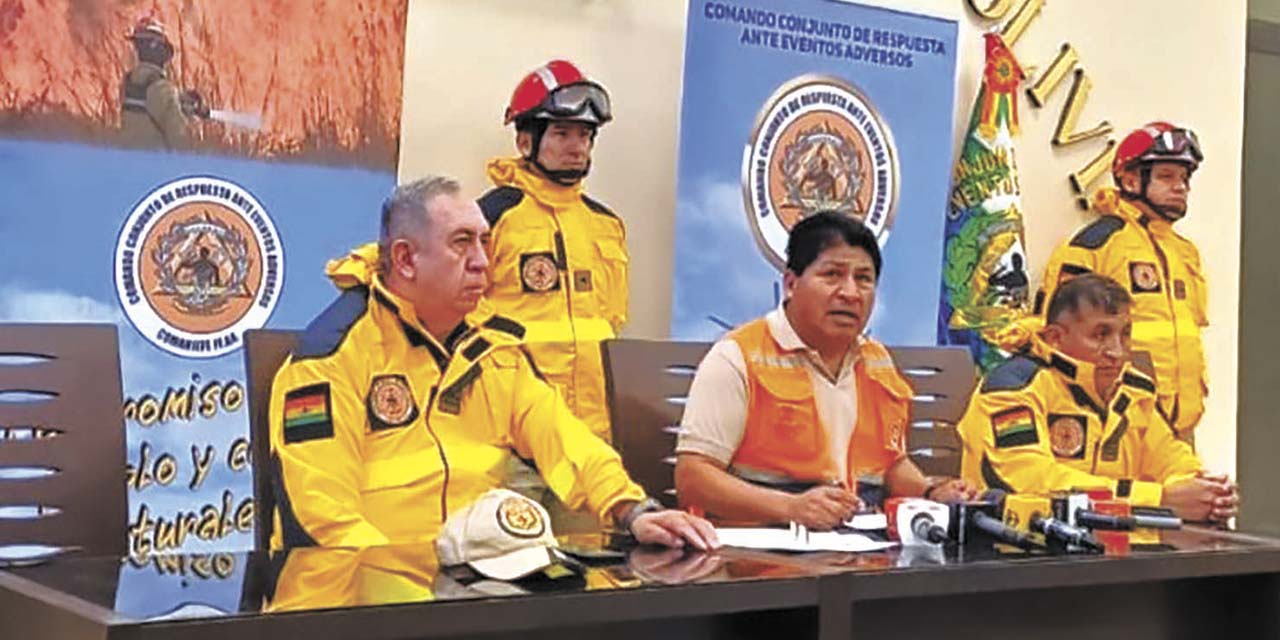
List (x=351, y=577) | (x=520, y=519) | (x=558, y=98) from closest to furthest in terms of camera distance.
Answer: (x=351, y=577), (x=520, y=519), (x=558, y=98)

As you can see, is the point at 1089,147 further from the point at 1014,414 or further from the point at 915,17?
the point at 1014,414

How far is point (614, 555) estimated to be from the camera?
6.23 ft

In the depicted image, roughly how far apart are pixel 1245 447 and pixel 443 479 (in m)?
3.93

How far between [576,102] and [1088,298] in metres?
1.21

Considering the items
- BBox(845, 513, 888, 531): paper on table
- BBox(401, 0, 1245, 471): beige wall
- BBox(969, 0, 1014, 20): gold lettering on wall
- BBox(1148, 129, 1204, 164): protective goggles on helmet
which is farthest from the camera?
BBox(969, 0, 1014, 20): gold lettering on wall

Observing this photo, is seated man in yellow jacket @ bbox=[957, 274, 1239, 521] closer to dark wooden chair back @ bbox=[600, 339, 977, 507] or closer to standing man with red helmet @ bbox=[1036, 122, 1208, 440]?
dark wooden chair back @ bbox=[600, 339, 977, 507]

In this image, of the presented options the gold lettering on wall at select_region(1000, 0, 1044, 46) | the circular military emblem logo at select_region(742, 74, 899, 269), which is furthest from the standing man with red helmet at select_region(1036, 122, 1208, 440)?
the circular military emblem logo at select_region(742, 74, 899, 269)

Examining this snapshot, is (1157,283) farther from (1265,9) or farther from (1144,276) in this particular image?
(1265,9)

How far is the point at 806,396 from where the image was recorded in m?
2.85

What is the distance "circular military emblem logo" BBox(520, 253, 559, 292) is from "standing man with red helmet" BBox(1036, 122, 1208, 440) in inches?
63.4

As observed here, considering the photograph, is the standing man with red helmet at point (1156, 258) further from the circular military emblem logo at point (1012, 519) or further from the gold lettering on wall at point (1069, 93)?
the circular military emblem logo at point (1012, 519)

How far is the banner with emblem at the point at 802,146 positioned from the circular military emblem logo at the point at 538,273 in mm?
390

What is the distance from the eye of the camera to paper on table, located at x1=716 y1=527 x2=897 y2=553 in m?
2.04

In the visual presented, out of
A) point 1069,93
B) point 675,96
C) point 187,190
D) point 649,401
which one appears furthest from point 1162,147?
point 187,190
